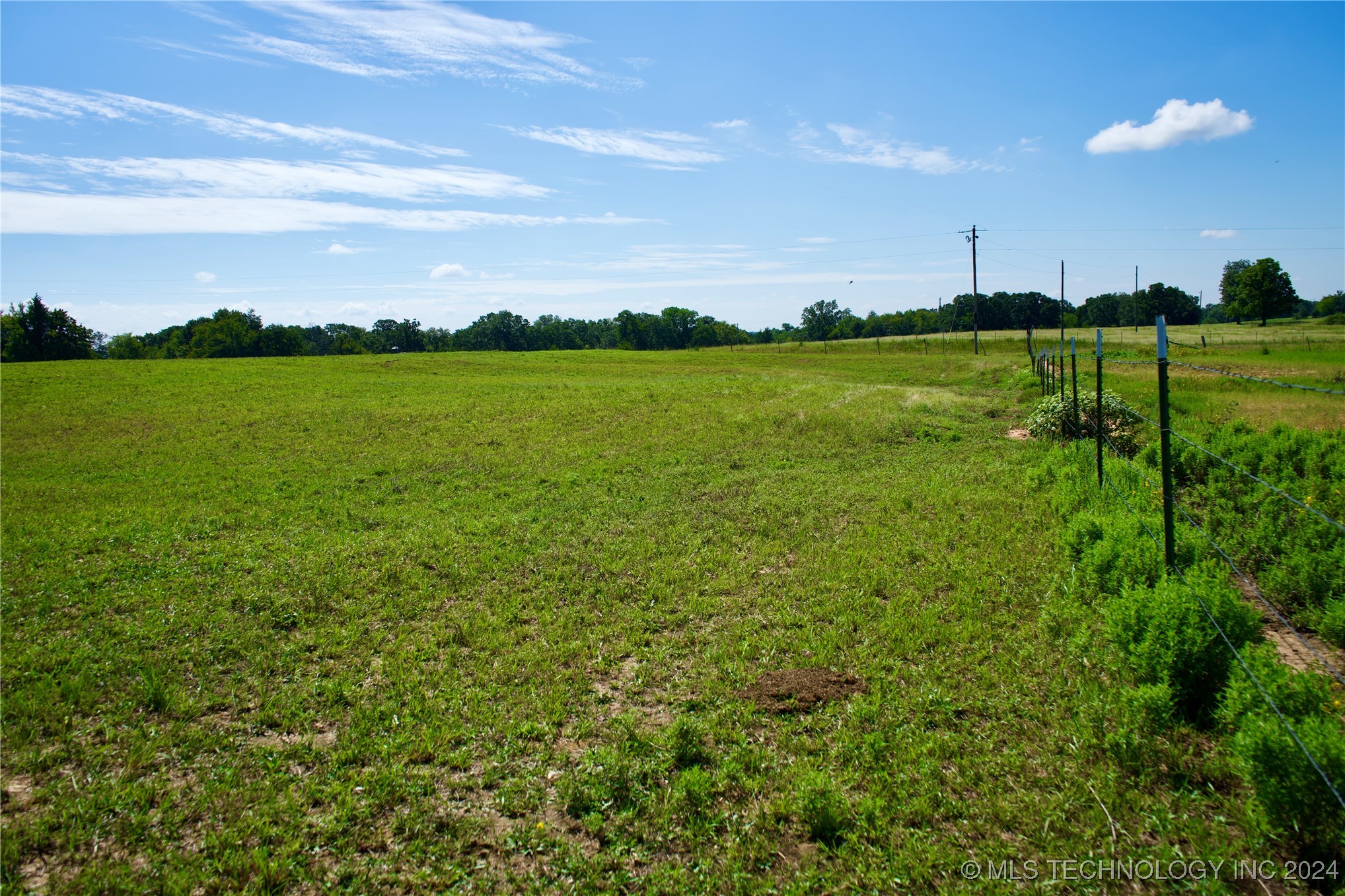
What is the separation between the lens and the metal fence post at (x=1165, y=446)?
568cm

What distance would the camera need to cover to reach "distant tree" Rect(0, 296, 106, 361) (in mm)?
59688

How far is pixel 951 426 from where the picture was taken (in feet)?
68.1

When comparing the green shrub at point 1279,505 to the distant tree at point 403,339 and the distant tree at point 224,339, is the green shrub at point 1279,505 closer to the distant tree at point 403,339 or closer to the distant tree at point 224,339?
the distant tree at point 224,339

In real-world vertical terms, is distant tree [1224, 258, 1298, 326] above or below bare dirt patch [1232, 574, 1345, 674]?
above

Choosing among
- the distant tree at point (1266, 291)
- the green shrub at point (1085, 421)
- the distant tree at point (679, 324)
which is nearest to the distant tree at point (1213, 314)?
the distant tree at point (1266, 291)

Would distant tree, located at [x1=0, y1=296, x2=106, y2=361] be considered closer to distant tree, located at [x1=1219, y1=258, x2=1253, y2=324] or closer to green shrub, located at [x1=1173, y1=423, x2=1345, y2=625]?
green shrub, located at [x1=1173, y1=423, x2=1345, y2=625]

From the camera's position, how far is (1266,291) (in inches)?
3396

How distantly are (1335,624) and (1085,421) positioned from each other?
31.8 ft

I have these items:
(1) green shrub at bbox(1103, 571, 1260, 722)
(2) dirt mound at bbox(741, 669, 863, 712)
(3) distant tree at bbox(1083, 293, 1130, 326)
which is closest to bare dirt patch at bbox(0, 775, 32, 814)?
(2) dirt mound at bbox(741, 669, 863, 712)

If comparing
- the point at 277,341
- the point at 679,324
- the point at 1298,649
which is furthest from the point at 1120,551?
the point at 679,324

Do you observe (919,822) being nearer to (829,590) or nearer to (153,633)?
(829,590)

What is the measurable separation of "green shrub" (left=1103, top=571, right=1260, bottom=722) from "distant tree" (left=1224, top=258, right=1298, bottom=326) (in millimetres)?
107330

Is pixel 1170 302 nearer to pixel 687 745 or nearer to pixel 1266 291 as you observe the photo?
pixel 1266 291

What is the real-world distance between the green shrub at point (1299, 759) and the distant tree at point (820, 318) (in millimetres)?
142803
